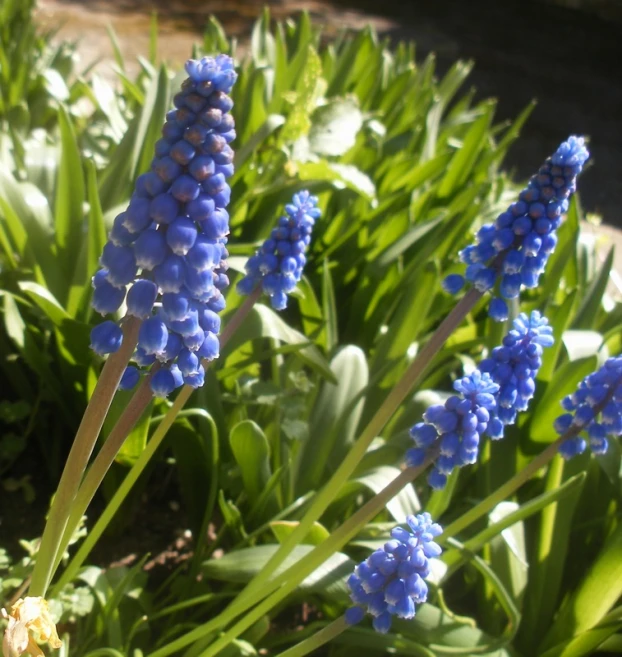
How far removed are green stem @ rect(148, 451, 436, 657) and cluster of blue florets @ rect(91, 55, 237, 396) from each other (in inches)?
21.5

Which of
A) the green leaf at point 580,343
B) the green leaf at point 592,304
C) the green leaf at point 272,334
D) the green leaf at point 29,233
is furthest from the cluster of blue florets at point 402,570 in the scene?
the green leaf at point 592,304

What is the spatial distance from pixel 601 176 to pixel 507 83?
2.69m

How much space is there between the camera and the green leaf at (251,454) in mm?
2117

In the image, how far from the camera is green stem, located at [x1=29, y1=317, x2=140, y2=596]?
1219 millimetres

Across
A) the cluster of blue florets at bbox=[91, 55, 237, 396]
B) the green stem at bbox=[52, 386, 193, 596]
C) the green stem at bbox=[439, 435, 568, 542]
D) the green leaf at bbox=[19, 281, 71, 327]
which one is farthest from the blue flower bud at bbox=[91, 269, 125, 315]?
the green leaf at bbox=[19, 281, 71, 327]

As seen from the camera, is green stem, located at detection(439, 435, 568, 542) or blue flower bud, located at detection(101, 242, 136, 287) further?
green stem, located at detection(439, 435, 568, 542)

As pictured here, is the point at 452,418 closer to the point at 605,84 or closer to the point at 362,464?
the point at 362,464

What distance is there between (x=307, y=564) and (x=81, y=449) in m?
0.54

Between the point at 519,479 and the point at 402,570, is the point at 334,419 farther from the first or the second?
the point at 402,570

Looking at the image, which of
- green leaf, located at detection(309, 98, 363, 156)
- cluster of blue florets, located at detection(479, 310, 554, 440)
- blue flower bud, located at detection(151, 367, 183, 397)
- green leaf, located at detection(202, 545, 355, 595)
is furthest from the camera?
green leaf, located at detection(309, 98, 363, 156)

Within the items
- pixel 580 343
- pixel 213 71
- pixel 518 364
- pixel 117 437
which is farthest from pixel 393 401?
pixel 580 343

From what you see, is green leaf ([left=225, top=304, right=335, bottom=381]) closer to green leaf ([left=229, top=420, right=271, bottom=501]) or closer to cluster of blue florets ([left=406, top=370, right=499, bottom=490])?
green leaf ([left=229, top=420, right=271, bottom=501])

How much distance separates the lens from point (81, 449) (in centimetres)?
132

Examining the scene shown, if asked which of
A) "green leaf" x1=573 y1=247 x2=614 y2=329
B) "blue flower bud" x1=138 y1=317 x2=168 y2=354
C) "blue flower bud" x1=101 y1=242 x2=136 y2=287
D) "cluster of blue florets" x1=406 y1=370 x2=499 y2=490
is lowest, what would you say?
"cluster of blue florets" x1=406 y1=370 x2=499 y2=490
